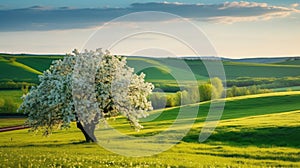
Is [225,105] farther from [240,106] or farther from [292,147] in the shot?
[292,147]

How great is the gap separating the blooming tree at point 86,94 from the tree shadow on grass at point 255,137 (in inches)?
323

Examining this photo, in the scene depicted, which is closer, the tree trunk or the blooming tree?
the blooming tree

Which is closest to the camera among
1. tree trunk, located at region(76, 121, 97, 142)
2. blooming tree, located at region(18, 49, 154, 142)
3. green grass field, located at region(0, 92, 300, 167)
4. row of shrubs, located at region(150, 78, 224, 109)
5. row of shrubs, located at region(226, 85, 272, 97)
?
green grass field, located at region(0, 92, 300, 167)

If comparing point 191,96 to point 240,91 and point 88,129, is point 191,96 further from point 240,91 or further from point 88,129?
point 88,129

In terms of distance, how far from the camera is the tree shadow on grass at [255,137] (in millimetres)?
45812

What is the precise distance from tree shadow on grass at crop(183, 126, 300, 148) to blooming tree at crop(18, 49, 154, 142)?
26.9 ft

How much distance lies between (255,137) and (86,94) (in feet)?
55.9

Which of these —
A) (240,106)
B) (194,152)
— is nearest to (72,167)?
(194,152)

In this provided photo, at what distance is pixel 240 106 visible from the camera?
328 ft

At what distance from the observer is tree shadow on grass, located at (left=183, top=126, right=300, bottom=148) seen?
45.8 meters

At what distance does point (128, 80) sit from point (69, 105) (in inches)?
220

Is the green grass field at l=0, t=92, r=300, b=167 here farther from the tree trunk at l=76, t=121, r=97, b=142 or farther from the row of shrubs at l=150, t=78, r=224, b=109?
the row of shrubs at l=150, t=78, r=224, b=109

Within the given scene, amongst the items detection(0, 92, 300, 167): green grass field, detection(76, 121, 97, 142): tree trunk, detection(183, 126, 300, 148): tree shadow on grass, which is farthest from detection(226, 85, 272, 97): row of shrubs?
detection(76, 121, 97, 142): tree trunk

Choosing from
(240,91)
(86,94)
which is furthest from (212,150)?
(240,91)
